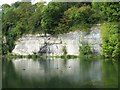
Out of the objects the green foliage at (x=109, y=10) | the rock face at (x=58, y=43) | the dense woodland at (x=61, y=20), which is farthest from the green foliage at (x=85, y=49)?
the green foliage at (x=109, y=10)

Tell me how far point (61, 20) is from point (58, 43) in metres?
3.13

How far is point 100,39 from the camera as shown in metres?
36.6

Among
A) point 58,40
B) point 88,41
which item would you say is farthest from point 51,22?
point 88,41

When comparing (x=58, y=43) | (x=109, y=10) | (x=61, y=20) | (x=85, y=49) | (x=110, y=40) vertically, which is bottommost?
(x=85, y=49)

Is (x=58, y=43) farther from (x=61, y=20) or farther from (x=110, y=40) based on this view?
(x=110, y=40)

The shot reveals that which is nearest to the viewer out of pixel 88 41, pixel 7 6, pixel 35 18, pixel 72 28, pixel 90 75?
pixel 90 75

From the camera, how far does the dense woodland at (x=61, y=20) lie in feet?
116

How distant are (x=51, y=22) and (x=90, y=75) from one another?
23.2 meters

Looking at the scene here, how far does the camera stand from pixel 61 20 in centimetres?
4100

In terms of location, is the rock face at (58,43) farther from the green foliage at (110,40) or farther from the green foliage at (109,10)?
the green foliage at (109,10)

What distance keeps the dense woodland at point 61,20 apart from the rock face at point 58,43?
786 millimetres

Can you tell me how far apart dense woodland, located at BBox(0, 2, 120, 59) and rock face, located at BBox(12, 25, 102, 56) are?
2.58 feet

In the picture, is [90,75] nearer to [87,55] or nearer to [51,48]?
[87,55]

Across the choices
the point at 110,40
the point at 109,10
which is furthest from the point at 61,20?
the point at 110,40
